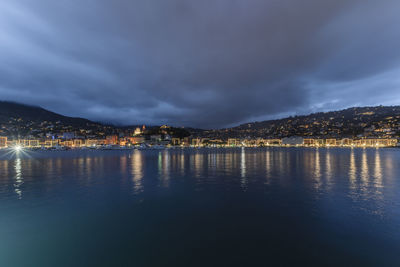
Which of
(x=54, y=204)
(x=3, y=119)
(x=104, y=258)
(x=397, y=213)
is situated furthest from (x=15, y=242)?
(x=3, y=119)

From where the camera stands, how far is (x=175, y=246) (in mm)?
6395

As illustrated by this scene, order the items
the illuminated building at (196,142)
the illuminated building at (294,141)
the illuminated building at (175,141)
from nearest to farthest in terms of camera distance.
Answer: the illuminated building at (294,141) < the illuminated building at (175,141) < the illuminated building at (196,142)

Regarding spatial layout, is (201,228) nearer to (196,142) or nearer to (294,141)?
(196,142)

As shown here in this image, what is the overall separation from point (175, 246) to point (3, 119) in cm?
21529

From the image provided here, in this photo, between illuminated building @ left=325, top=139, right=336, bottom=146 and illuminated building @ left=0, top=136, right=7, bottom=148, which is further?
illuminated building @ left=325, top=139, right=336, bottom=146

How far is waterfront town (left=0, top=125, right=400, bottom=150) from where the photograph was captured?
5531 inches

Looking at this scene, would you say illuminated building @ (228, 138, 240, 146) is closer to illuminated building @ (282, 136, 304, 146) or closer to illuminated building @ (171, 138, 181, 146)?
illuminated building @ (282, 136, 304, 146)

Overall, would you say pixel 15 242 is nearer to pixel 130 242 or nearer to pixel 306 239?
pixel 130 242

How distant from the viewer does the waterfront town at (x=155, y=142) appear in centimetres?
14050

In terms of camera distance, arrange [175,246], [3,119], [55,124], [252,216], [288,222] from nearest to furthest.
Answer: [175,246] → [288,222] → [252,216] → [3,119] → [55,124]

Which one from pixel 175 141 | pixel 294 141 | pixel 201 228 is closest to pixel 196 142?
pixel 175 141

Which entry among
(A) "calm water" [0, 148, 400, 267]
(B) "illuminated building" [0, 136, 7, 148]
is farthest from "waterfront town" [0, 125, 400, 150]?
(A) "calm water" [0, 148, 400, 267]

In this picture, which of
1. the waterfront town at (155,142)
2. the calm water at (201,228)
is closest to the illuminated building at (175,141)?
the waterfront town at (155,142)

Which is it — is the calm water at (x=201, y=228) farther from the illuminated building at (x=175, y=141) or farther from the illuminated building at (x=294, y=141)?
the illuminated building at (x=294, y=141)
